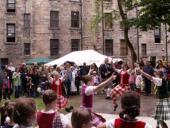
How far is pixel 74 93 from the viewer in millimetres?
32469

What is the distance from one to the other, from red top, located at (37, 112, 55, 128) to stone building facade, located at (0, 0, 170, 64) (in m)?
47.5

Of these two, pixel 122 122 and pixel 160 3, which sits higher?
pixel 160 3

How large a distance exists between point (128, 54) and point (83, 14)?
750cm

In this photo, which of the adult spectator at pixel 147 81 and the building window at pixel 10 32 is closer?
the adult spectator at pixel 147 81

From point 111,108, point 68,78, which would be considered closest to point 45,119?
point 111,108

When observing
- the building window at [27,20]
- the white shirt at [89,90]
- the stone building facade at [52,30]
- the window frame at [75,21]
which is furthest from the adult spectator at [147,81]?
the window frame at [75,21]

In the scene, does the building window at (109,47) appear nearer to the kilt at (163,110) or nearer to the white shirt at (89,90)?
the kilt at (163,110)

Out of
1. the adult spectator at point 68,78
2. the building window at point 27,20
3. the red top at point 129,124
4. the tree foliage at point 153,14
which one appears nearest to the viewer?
the red top at point 129,124

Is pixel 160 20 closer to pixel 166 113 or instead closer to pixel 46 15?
pixel 166 113

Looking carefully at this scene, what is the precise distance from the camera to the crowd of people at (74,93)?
6.13m

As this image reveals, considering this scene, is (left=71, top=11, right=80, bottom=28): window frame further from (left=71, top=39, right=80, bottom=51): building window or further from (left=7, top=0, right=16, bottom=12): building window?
(left=7, top=0, right=16, bottom=12): building window

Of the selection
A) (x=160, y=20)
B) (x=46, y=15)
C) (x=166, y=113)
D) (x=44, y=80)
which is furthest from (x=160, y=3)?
(x=46, y=15)

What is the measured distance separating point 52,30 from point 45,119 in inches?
1955

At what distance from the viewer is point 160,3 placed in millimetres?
33031
